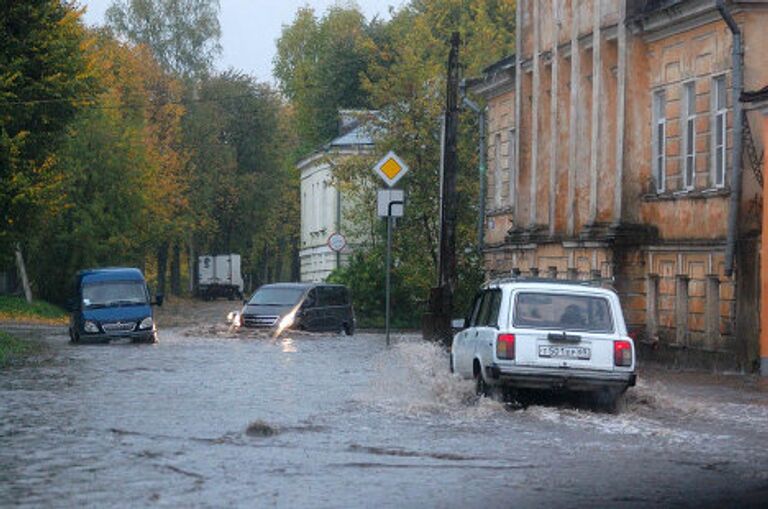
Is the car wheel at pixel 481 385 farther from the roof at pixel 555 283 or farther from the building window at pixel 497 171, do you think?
the building window at pixel 497 171

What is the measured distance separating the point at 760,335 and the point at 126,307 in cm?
Result: 1715

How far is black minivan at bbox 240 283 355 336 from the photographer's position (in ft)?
141

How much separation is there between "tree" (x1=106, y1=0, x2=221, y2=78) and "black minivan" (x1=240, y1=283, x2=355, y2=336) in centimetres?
5025

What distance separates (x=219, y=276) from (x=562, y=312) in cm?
8183

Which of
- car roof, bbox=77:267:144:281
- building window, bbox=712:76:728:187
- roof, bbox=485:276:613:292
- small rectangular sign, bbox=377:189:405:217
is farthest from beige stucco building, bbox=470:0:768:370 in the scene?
car roof, bbox=77:267:144:281

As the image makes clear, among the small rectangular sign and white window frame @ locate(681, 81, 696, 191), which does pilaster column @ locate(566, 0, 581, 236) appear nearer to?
white window frame @ locate(681, 81, 696, 191)

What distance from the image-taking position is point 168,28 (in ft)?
307

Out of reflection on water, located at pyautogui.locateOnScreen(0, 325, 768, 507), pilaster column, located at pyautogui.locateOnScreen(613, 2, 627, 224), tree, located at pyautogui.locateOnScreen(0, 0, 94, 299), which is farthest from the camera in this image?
tree, located at pyautogui.locateOnScreen(0, 0, 94, 299)

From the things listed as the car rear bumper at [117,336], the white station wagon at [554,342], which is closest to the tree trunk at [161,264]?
the car rear bumper at [117,336]

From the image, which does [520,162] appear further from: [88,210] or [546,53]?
[88,210]

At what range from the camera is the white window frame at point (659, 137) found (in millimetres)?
34406

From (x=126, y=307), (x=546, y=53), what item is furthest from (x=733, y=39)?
(x=126, y=307)

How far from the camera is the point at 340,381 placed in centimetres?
2494

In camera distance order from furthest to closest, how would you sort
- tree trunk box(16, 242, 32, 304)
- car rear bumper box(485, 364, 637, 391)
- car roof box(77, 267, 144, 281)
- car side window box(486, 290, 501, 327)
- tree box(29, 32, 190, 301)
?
tree box(29, 32, 190, 301) < tree trunk box(16, 242, 32, 304) < car roof box(77, 267, 144, 281) < car side window box(486, 290, 501, 327) < car rear bumper box(485, 364, 637, 391)
